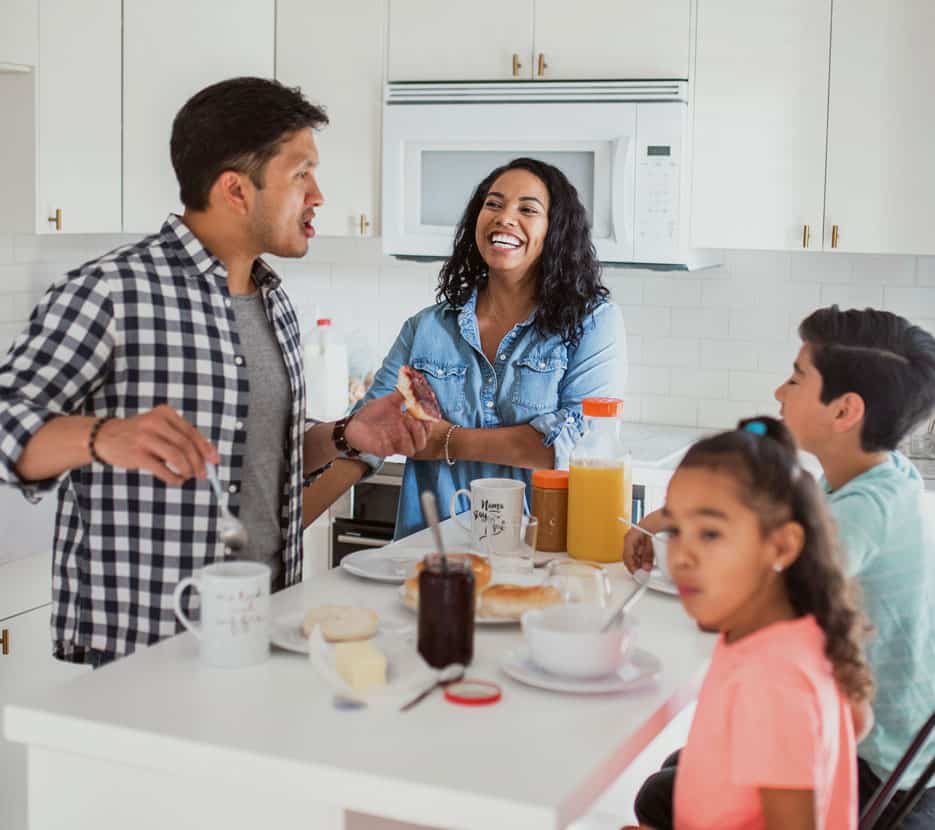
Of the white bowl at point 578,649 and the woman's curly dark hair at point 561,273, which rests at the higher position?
the woman's curly dark hair at point 561,273

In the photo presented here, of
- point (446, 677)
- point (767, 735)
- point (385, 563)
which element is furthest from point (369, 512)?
point (767, 735)

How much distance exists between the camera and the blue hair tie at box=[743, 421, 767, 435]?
5.06ft

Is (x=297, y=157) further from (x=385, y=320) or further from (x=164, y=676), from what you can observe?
(x=385, y=320)

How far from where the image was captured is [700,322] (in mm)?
4109

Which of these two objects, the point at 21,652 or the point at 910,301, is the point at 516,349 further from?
the point at 910,301

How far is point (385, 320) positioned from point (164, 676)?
2.88 metres

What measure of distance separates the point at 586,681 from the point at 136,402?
2.59ft

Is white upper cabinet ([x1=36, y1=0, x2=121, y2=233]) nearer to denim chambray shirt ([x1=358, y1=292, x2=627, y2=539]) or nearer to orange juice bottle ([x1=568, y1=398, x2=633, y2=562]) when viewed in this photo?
denim chambray shirt ([x1=358, y1=292, x2=627, y2=539])

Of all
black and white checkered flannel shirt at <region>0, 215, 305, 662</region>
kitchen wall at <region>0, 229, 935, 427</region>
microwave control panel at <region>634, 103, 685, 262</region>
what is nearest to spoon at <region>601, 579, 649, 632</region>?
black and white checkered flannel shirt at <region>0, 215, 305, 662</region>

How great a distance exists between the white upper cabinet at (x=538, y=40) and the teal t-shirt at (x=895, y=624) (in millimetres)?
2076

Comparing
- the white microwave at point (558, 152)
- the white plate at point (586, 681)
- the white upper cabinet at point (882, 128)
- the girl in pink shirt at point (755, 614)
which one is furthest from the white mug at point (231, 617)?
the white upper cabinet at point (882, 128)

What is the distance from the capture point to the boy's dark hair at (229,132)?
206 cm

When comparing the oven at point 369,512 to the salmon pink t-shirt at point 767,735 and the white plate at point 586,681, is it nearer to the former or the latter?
the white plate at point 586,681

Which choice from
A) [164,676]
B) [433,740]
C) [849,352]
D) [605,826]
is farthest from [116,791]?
[605,826]
